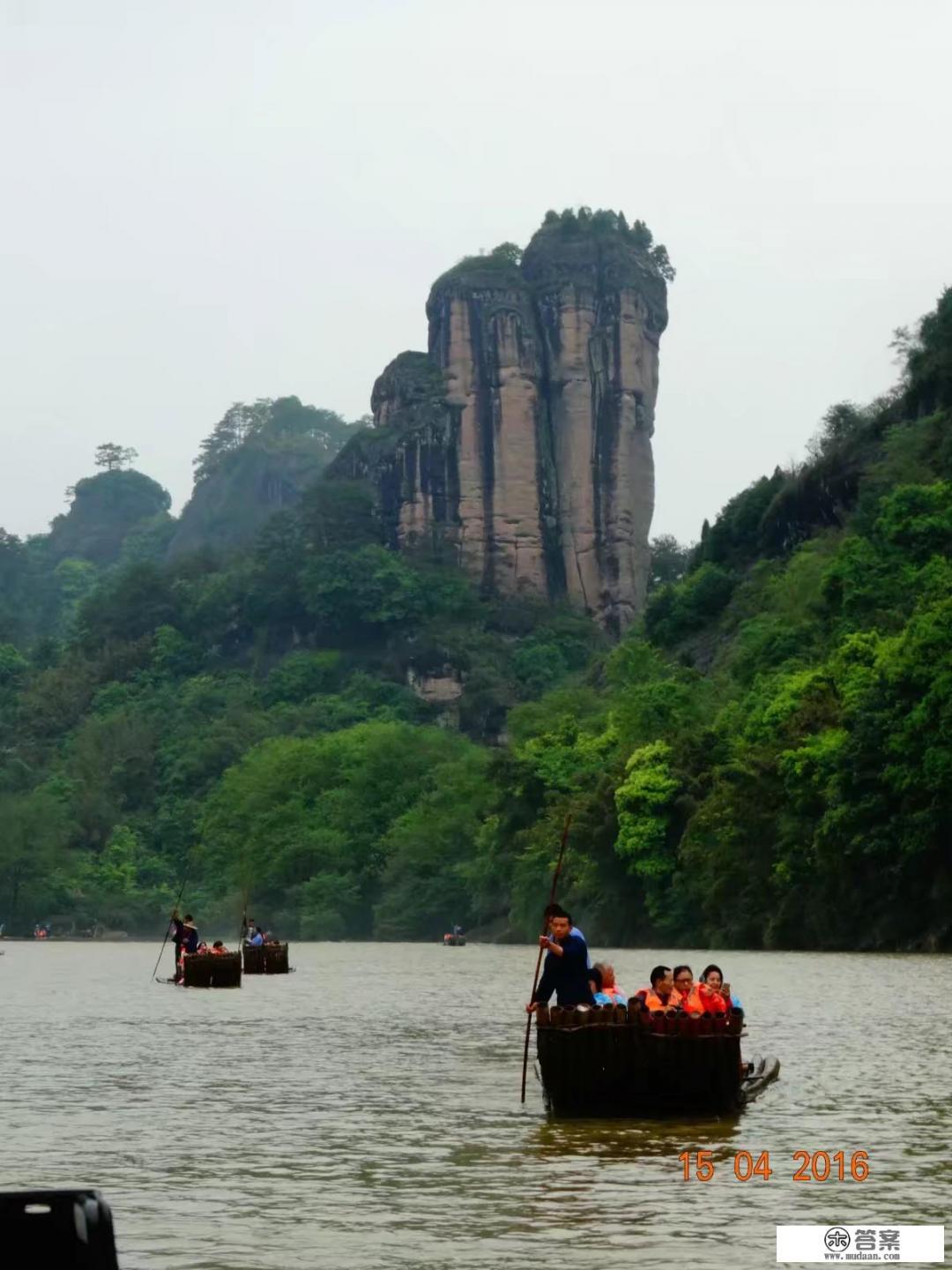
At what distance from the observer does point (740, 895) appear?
80.4 metres

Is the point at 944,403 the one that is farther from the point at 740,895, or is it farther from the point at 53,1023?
the point at 53,1023

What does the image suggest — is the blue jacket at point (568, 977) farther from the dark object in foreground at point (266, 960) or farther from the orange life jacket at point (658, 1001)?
the dark object in foreground at point (266, 960)

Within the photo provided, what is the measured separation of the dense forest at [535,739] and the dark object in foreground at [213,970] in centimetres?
2334

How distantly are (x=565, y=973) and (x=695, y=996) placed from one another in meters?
1.34

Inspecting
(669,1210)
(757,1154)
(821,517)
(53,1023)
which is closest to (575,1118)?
(757,1154)

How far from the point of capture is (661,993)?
74.3 feet
